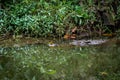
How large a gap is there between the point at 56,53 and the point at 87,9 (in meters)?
3.03

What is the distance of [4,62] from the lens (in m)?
6.24

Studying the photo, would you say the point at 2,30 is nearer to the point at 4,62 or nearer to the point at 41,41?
the point at 41,41

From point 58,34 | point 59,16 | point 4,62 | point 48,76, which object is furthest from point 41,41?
point 48,76

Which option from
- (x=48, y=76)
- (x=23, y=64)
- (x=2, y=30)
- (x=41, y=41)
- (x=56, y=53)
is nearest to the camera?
(x=48, y=76)

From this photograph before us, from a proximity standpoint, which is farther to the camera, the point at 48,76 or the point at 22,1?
the point at 22,1

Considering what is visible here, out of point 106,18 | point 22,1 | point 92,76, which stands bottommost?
point 92,76

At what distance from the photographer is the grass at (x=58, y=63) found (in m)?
5.29

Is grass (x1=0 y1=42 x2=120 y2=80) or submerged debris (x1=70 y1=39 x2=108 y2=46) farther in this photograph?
submerged debris (x1=70 y1=39 x2=108 y2=46)

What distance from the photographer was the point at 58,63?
6133 mm

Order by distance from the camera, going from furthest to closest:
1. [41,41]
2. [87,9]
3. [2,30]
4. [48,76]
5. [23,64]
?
[87,9]
[2,30]
[41,41]
[23,64]
[48,76]

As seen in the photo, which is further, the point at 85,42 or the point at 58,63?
the point at 85,42

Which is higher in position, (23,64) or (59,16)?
(59,16)

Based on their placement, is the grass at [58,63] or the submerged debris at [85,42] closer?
the grass at [58,63]

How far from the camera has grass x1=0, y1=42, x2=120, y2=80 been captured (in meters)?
5.29
